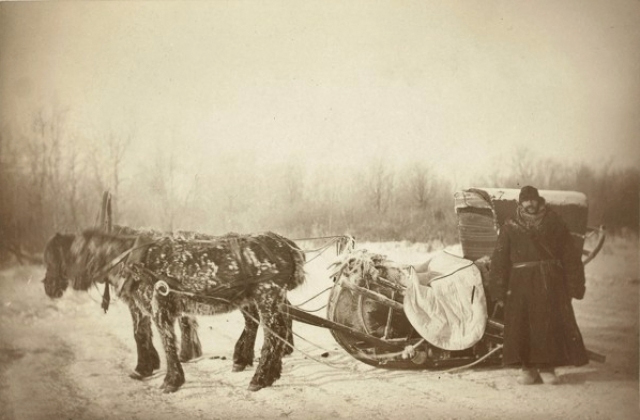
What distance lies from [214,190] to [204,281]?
2.22 feet

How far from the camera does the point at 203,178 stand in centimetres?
423

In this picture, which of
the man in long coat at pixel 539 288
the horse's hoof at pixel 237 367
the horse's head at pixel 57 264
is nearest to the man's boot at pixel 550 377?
the man in long coat at pixel 539 288

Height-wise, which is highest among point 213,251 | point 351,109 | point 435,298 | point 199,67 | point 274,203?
point 199,67

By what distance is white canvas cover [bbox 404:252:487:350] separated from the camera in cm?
380

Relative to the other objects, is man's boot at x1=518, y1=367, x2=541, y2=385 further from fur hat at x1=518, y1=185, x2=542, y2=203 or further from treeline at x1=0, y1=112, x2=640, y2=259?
fur hat at x1=518, y1=185, x2=542, y2=203

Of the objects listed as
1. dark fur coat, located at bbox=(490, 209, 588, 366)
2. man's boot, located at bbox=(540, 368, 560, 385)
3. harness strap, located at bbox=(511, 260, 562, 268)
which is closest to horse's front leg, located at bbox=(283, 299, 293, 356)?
dark fur coat, located at bbox=(490, 209, 588, 366)

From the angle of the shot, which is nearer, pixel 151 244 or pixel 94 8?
pixel 151 244

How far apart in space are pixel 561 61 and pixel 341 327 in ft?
7.89

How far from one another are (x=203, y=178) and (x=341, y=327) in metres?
1.42

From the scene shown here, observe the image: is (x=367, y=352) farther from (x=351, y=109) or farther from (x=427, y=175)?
(x=351, y=109)

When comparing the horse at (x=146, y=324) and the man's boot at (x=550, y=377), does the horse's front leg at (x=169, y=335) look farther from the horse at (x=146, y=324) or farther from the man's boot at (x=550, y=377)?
the man's boot at (x=550, y=377)

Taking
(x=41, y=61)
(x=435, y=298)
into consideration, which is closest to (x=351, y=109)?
(x=435, y=298)

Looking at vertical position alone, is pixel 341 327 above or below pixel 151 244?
below

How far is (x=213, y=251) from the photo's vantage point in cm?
396
